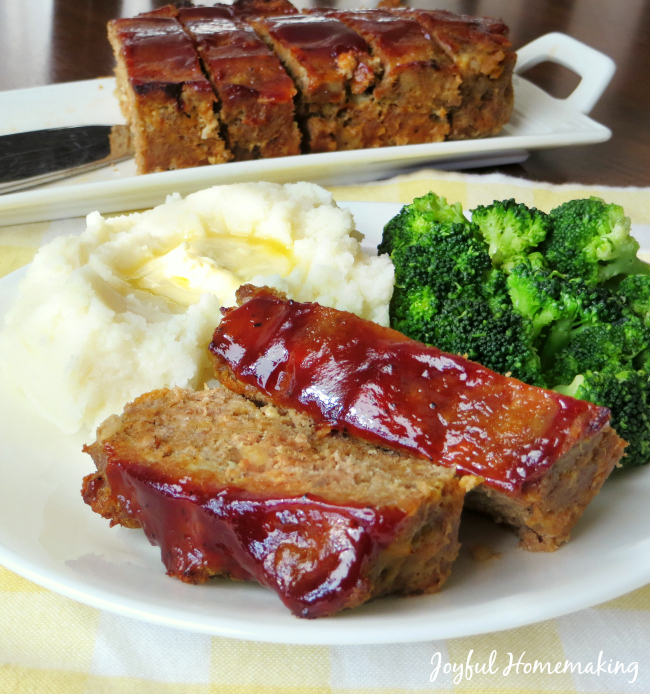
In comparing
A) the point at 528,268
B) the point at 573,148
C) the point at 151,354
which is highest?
the point at 528,268

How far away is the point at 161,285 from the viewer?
3.64 metres

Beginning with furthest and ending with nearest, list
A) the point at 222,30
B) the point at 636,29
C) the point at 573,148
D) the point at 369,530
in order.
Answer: the point at 636,29
the point at 573,148
the point at 222,30
the point at 369,530

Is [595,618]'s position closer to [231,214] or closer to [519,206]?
[519,206]

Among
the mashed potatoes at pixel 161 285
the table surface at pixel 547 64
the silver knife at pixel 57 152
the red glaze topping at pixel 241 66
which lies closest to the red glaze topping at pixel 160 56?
the red glaze topping at pixel 241 66

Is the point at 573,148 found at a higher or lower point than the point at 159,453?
lower

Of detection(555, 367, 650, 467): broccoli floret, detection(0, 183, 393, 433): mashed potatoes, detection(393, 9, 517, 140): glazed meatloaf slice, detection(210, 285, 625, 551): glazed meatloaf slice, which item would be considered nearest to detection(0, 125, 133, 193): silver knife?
detection(0, 183, 393, 433): mashed potatoes

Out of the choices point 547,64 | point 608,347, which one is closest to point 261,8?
point 547,64

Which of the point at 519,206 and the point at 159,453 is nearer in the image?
the point at 159,453

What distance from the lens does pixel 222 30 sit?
610cm

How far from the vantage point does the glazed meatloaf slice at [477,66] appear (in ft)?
19.9

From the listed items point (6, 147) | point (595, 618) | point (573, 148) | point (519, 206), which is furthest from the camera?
point (573, 148)

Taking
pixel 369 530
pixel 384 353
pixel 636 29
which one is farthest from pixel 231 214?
pixel 636 29

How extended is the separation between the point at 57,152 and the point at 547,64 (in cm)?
580

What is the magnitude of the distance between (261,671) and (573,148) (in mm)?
5797
